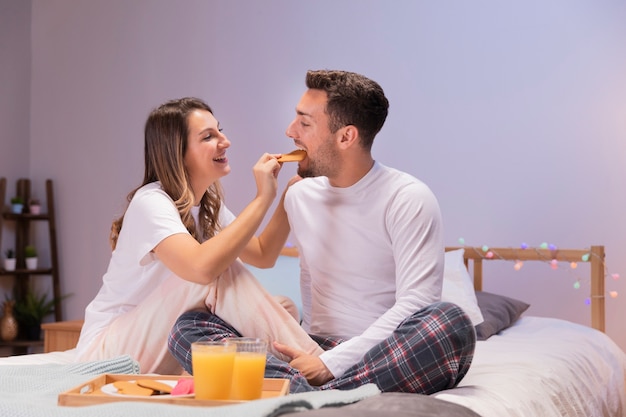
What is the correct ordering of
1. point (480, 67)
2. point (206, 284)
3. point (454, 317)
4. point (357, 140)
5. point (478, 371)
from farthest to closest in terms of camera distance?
1. point (480, 67)
2. point (357, 140)
3. point (478, 371)
4. point (206, 284)
5. point (454, 317)

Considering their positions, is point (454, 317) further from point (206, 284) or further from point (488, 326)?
point (488, 326)

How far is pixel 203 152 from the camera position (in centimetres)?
217

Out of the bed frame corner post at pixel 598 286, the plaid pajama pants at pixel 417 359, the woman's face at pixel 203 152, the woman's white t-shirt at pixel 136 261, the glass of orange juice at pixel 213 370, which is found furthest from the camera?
the bed frame corner post at pixel 598 286

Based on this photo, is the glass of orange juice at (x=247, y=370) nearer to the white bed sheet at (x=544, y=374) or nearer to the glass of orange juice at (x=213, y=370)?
the glass of orange juice at (x=213, y=370)

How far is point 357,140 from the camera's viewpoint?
2.10 meters

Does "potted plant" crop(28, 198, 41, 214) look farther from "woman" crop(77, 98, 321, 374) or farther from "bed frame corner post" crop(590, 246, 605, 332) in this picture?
"bed frame corner post" crop(590, 246, 605, 332)

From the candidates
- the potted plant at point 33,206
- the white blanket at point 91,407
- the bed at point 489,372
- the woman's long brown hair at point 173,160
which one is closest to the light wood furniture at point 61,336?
the bed at point 489,372

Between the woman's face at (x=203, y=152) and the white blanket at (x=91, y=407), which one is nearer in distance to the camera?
the white blanket at (x=91, y=407)

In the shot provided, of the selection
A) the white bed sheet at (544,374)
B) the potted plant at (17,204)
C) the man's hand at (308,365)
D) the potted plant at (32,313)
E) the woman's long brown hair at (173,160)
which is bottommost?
the potted plant at (32,313)

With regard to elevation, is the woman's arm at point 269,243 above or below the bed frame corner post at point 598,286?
above

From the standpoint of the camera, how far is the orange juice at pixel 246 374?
1273 mm

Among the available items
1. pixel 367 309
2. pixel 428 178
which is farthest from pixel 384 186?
pixel 428 178

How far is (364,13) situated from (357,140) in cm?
163

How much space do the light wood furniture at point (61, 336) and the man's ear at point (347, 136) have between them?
153cm
